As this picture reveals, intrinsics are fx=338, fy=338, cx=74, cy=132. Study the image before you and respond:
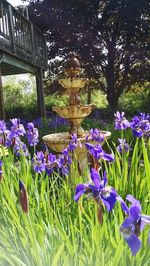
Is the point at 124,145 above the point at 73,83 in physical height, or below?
below

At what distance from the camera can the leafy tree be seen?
1644cm

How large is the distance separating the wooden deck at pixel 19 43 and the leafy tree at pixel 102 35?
5575mm

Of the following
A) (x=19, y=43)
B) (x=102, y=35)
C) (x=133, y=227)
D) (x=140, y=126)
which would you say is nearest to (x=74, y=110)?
(x=140, y=126)

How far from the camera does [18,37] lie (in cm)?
793

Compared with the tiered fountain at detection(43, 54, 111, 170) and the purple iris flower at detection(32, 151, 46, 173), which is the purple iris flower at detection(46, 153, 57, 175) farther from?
the tiered fountain at detection(43, 54, 111, 170)

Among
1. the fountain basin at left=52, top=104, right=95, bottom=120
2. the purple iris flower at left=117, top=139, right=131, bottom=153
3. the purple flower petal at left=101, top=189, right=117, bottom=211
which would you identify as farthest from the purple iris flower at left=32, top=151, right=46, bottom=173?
the fountain basin at left=52, top=104, right=95, bottom=120

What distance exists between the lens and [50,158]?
6.68 feet

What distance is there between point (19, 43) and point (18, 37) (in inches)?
5.5

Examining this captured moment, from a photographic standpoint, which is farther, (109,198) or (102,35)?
(102,35)

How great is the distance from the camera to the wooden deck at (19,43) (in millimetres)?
6891

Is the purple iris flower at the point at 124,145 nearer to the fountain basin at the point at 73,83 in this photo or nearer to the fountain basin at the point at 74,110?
the fountain basin at the point at 74,110

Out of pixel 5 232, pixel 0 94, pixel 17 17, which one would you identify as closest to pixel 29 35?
pixel 17 17

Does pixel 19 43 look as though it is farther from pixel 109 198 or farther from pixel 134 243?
pixel 134 243

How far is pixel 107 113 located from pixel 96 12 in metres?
6.82
